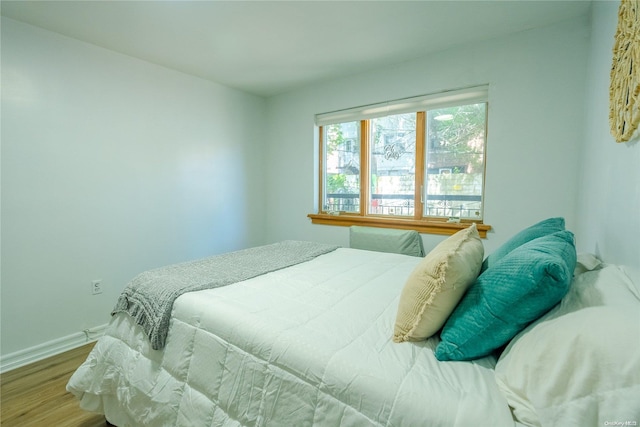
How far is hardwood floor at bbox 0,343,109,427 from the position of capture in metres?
1.55

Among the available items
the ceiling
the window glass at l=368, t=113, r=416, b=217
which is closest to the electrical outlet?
the ceiling

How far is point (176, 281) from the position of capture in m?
1.50

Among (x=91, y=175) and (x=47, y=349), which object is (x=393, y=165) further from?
(x=47, y=349)

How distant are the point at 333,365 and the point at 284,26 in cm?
224

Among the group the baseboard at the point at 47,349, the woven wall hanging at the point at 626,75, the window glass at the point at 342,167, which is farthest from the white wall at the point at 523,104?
the baseboard at the point at 47,349

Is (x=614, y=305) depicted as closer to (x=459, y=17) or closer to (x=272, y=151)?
(x=459, y=17)

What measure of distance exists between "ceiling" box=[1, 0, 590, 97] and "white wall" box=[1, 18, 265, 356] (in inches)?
10.3

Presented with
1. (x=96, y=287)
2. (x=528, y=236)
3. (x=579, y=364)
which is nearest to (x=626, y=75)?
(x=528, y=236)

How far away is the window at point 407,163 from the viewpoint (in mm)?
2559

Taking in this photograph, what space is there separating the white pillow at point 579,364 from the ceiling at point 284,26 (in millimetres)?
1964

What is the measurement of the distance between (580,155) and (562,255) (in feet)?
5.72

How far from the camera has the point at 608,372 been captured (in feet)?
1.82

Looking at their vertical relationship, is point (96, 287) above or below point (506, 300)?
below

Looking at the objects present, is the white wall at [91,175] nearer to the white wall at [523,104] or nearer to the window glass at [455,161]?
the white wall at [523,104]
